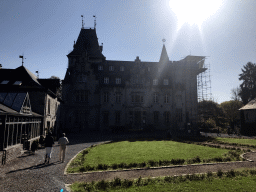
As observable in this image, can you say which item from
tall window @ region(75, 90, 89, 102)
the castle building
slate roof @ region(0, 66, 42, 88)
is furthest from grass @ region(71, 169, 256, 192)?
tall window @ region(75, 90, 89, 102)

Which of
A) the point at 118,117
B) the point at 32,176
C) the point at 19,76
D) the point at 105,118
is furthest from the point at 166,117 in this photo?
the point at 32,176

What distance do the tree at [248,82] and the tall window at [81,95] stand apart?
145ft

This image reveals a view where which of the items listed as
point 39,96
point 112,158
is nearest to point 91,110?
point 39,96

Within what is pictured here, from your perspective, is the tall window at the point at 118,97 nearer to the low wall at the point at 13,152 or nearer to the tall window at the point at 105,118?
the tall window at the point at 105,118

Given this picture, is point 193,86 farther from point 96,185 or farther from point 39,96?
point 96,185

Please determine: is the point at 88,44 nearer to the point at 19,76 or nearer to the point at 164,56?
the point at 164,56

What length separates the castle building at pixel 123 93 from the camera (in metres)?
35.6

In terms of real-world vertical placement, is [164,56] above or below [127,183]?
above

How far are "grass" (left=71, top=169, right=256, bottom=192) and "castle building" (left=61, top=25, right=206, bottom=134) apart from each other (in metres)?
26.6

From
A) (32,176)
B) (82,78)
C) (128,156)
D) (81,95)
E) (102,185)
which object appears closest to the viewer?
(102,185)

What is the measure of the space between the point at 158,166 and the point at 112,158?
3623 millimetres

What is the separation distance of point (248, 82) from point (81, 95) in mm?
48431

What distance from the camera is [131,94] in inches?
1473

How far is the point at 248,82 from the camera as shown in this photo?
51.4 m
